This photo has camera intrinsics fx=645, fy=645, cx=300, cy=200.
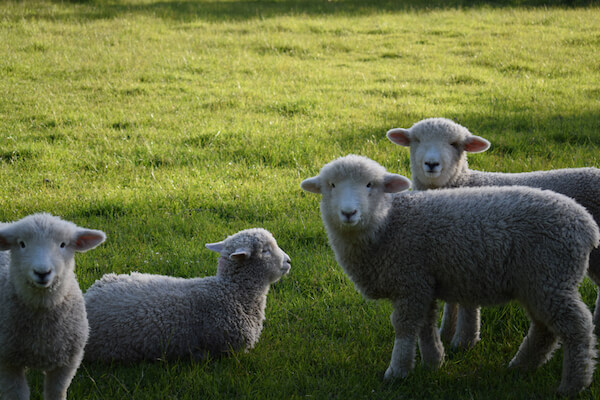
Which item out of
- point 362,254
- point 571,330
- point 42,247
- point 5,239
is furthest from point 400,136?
point 5,239

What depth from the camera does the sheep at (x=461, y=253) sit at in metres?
3.83

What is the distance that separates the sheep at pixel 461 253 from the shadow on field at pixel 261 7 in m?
14.1

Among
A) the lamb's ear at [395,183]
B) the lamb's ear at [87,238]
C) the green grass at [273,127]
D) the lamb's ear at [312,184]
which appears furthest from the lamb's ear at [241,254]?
the lamb's ear at [87,238]

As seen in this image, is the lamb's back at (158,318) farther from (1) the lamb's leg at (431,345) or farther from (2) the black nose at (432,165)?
(2) the black nose at (432,165)

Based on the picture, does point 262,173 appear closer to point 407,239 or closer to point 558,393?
point 407,239

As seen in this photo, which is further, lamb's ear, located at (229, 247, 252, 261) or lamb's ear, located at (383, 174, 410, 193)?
lamb's ear, located at (229, 247, 252, 261)

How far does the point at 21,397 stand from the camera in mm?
3645

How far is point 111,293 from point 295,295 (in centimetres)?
152

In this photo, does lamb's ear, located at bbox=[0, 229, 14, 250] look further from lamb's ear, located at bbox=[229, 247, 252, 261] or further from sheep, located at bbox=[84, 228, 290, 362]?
lamb's ear, located at bbox=[229, 247, 252, 261]

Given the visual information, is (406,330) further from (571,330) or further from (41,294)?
(41,294)

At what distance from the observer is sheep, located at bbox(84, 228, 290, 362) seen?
14.5 feet

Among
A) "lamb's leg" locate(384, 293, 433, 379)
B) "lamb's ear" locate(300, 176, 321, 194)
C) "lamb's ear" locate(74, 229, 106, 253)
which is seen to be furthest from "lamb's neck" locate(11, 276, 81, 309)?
"lamb's leg" locate(384, 293, 433, 379)

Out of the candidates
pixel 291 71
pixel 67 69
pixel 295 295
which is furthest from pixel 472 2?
pixel 295 295

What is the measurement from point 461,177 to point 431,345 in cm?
165
